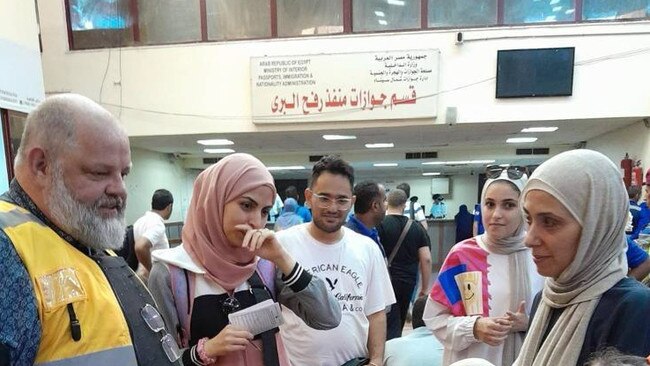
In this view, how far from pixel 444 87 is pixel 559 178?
494 cm

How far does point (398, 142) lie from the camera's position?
7.60 metres

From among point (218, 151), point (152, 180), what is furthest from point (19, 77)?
point (218, 151)

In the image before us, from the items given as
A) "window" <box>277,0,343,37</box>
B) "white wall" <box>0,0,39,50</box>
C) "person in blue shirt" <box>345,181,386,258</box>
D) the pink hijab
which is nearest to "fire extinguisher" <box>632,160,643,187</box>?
"person in blue shirt" <box>345,181,386,258</box>

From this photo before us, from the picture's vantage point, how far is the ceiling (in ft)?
19.9

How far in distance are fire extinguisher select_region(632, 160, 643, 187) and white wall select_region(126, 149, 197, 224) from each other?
7846 millimetres

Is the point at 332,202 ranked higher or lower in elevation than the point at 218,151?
higher

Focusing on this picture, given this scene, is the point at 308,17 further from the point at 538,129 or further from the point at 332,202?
the point at 332,202

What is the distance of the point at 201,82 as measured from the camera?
5789mm

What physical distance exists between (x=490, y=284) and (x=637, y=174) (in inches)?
226

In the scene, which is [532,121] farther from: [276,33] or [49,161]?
[49,161]

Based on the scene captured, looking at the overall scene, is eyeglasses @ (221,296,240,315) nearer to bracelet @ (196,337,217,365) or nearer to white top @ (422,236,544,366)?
bracelet @ (196,337,217,365)

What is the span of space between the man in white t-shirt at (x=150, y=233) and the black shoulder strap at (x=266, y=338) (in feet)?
8.49

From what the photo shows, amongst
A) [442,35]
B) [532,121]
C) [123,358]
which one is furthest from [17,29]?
[532,121]

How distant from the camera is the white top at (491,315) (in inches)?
56.4
